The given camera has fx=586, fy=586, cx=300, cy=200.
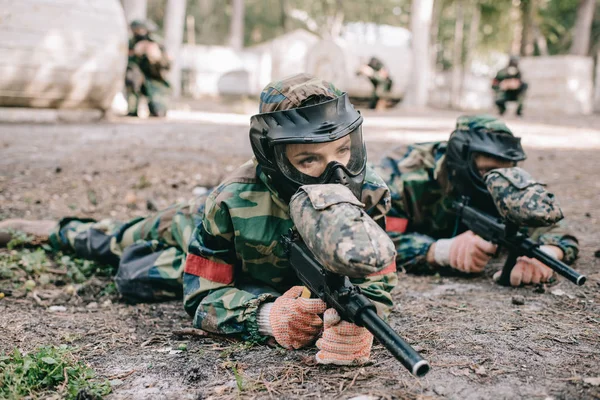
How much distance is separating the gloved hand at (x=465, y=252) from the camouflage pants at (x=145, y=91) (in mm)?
8305

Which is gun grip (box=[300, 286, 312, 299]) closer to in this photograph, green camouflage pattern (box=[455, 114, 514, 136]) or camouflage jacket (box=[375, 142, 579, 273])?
camouflage jacket (box=[375, 142, 579, 273])

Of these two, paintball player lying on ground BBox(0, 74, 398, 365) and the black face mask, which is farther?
the black face mask

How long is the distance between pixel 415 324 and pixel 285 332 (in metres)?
0.75

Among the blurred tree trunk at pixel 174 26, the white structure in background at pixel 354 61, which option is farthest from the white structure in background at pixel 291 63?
the blurred tree trunk at pixel 174 26

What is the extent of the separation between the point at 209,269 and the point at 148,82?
9.11 m

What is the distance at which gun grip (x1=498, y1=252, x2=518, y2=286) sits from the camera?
3521 mm

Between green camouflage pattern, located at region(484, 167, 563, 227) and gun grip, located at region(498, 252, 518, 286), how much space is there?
0.30 meters

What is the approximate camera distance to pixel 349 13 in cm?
4156

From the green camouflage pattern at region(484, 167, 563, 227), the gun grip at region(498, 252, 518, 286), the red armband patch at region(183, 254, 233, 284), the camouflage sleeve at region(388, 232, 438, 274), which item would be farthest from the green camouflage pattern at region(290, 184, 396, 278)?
the camouflage sleeve at region(388, 232, 438, 274)

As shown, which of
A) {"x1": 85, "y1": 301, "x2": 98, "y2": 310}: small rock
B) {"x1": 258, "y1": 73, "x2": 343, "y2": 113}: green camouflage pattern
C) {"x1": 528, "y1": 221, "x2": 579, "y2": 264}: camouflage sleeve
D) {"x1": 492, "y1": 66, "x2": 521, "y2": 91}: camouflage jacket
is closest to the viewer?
{"x1": 258, "y1": 73, "x2": 343, "y2": 113}: green camouflage pattern

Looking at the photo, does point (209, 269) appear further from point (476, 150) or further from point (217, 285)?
point (476, 150)

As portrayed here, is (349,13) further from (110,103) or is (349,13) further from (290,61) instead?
(110,103)

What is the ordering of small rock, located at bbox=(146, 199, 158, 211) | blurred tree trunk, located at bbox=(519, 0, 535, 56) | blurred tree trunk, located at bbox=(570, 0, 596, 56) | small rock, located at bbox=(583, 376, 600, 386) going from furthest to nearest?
blurred tree trunk, located at bbox=(519, 0, 535, 56) < blurred tree trunk, located at bbox=(570, 0, 596, 56) < small rock, located at bbox=(146, 199, 158, 211) < small rock, located at bbox=(583, 376, 600, 386)

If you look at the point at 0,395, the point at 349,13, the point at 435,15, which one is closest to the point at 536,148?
the point at 0,395
